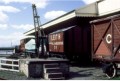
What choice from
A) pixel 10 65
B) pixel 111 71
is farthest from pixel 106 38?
pixel 10 65

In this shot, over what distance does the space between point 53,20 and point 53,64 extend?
67.4 feet

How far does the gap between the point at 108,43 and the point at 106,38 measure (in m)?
0.40

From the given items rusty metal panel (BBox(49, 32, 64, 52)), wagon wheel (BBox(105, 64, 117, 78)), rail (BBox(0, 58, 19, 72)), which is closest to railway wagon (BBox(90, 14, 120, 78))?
wagon wheel (BBox(105, 64, 117, 78))

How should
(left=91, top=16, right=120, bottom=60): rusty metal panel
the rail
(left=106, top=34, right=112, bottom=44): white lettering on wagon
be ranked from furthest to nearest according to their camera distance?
the rail
(left=106, top=34, right=112, bottom=44): white lettering on wagon
(left=91, top=16, right=120, bottom=60): rusty metal panel

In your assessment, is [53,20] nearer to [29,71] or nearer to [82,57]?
[82,57]

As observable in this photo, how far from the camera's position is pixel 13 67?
1898 cm

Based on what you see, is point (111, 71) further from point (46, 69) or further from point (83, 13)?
point (83, 13)

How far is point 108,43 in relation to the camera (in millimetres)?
14555

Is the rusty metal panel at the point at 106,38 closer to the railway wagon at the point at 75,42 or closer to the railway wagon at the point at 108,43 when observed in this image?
the railway wagon at the point at 108,43

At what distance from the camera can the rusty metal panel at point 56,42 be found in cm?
2306

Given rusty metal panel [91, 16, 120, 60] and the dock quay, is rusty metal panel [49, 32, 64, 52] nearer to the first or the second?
rusty metal panel [91, 16, 120, 60]

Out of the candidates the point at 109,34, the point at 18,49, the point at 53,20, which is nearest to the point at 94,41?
the point at 109,34

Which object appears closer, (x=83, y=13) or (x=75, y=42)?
(x=75, y=42)

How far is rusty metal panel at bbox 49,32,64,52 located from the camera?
75.7 feet
